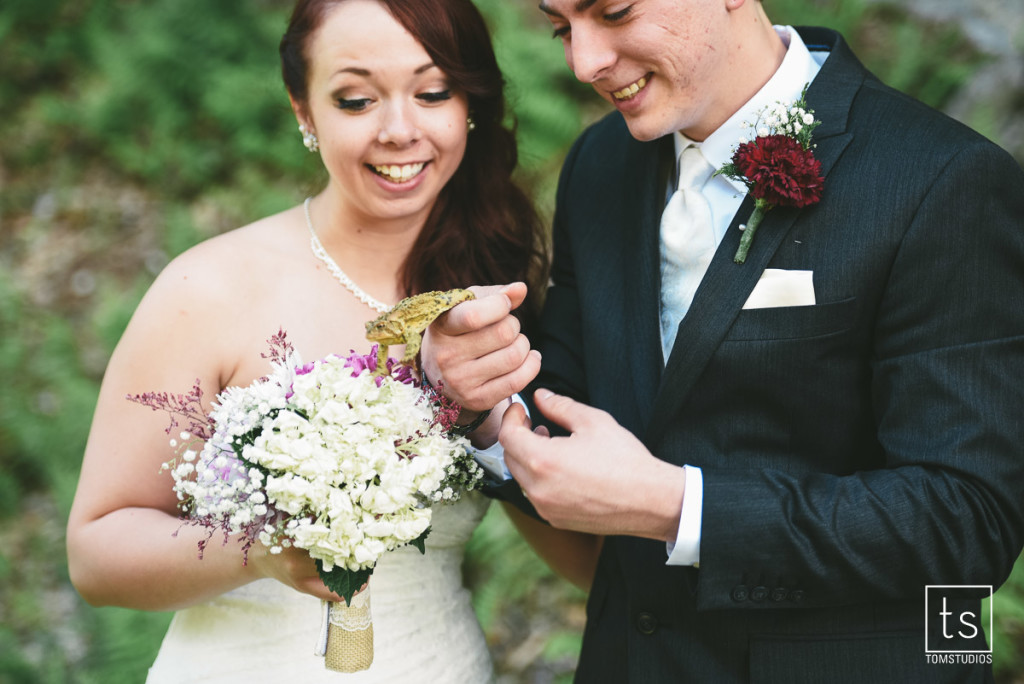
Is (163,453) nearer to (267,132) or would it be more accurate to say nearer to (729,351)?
(729,351)

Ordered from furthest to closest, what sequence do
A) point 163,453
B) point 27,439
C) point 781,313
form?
point 27,439, point 163,453, point 781,313

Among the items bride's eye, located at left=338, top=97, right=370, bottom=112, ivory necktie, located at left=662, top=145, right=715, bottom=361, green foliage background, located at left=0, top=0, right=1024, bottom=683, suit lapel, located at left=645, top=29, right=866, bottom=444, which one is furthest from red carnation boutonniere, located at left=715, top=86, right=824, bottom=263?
green foliage background, located at left=0, top=0, right=1024, bottom=683

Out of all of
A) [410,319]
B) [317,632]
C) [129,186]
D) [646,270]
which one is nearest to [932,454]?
[646,270]

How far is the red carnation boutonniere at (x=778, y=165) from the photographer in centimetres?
242

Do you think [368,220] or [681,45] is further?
[368,220]

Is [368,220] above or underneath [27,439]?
above

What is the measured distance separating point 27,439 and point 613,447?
5.65 m

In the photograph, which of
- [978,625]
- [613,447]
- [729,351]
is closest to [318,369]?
[613,447]

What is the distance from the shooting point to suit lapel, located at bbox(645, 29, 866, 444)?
2.47 metres

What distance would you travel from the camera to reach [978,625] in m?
2.56

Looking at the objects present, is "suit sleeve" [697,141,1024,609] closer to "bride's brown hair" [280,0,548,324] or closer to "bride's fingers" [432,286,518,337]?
"bride's fingers" [432,286,518,337]

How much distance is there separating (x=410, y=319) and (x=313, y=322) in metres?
0.84

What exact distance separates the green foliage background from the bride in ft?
7.89

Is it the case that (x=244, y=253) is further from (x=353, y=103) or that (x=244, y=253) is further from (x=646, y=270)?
(x=646, y=270)
